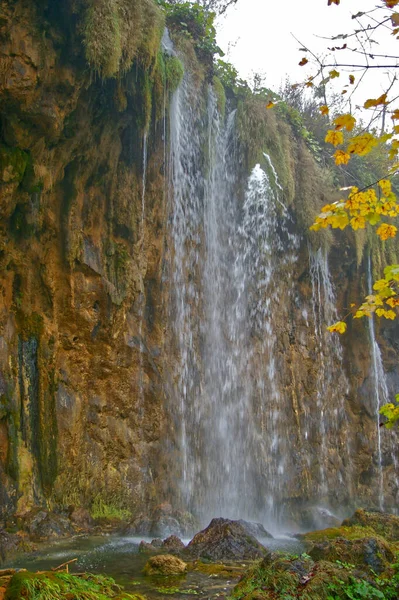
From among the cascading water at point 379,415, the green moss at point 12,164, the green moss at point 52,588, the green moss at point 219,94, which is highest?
the green moss at point 219,94

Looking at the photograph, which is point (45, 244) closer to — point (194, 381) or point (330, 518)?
point (194, 381)

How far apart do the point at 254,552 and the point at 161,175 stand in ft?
24.3

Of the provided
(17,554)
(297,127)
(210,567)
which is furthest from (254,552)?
(297,127)

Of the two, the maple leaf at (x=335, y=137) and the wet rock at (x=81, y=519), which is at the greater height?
the maple leaf at (x=335, y=137)

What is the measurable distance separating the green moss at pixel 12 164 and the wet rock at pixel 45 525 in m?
4.63

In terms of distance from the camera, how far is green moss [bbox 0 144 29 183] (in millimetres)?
8055

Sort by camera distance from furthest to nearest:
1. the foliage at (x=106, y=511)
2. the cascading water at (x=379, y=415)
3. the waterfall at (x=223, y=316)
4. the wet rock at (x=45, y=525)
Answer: the cascading water at (x=379, y=415) → the waterfall at (x=223, y=316) → the foliage at (x=106, y=511) → the wet rock at (x=45, y=525)

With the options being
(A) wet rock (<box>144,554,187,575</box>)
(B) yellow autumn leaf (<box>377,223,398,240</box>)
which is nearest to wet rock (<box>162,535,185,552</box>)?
(A) wet rock (<box>144,554,187,575</box>)

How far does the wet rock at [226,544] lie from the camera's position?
6469 mm

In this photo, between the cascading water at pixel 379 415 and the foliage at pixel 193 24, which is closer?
the foliage at pixel 193 24

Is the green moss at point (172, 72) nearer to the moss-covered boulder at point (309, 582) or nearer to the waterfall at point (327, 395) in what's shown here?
the waterfall at point (327, 395)

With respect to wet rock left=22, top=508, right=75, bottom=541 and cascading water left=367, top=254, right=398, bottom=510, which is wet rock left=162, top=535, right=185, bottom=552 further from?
cascading water left=367, top=254, right=398, bottom=510

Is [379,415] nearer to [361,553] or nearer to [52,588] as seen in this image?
[361,553]

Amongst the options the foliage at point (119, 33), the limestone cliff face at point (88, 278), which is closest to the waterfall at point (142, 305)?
the limestone cliff face at point (88, 278)
